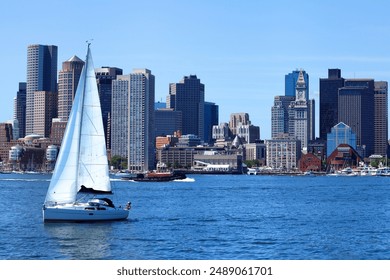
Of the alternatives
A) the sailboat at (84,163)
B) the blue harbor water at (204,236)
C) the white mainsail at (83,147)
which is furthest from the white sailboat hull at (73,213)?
the white mainsail at (83,147)

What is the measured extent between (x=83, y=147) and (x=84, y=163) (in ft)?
3.69

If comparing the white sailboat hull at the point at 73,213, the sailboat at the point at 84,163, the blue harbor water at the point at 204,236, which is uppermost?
the sailboat at the point at 84,163

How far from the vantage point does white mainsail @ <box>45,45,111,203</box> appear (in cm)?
5741

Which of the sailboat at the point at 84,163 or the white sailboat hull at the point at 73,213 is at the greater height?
the sailboat at the point at 84,163

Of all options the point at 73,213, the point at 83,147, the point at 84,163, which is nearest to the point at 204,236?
the point at 73,213

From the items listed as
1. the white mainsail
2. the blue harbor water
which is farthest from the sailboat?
the blue harbor water

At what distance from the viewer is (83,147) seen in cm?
5825

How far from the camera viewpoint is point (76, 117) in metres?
58.1

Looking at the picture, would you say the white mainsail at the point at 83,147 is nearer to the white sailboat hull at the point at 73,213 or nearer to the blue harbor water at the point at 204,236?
the white sailboat hull at the point at 73,213

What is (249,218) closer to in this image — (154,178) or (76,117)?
(76,117)

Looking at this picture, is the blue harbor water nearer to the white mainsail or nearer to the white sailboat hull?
the white sailboat hull

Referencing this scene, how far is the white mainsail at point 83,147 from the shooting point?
57406mm

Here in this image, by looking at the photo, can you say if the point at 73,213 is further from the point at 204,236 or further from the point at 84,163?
the point at 204,236
